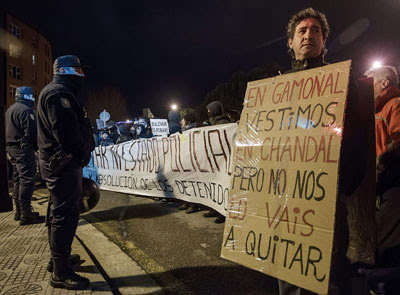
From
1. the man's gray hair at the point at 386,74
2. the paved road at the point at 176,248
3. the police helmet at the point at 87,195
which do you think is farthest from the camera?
the police helmet at the point at 87,195

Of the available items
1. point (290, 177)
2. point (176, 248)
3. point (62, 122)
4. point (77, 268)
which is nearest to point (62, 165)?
point (62, 122)

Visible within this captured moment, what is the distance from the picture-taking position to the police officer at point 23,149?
15.8 feet

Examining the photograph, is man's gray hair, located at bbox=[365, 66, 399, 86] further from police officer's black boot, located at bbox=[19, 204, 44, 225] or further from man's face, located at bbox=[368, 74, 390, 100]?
police officer's black boot, located at bbox=[19, 204, 44, 225]

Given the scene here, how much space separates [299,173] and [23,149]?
4717 millimetres

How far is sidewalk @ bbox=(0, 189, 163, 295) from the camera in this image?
2729mm

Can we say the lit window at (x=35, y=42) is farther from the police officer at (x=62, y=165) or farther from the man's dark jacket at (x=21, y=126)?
the police officer at (x=62, y=165)

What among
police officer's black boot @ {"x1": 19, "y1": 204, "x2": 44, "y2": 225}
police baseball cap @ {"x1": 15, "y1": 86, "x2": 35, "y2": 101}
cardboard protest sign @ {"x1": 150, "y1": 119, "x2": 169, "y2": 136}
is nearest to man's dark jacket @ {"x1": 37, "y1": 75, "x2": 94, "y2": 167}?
police officer's black boot @ {"x1": 19, "y1": 204, "x2": 44, "y2": 225}

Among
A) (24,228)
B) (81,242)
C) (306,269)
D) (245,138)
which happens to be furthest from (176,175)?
(306,269)

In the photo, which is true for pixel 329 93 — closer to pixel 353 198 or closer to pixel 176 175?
pixel 353 198

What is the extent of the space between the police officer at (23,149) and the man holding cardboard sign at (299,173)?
414cm

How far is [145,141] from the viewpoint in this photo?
6438 millimetres

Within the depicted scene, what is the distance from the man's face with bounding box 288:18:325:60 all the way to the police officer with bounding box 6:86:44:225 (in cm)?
439

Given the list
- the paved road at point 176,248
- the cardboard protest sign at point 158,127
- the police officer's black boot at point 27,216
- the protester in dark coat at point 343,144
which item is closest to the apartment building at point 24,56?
the cardboard protest sign at point 158,127

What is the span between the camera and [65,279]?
270 centimetres
